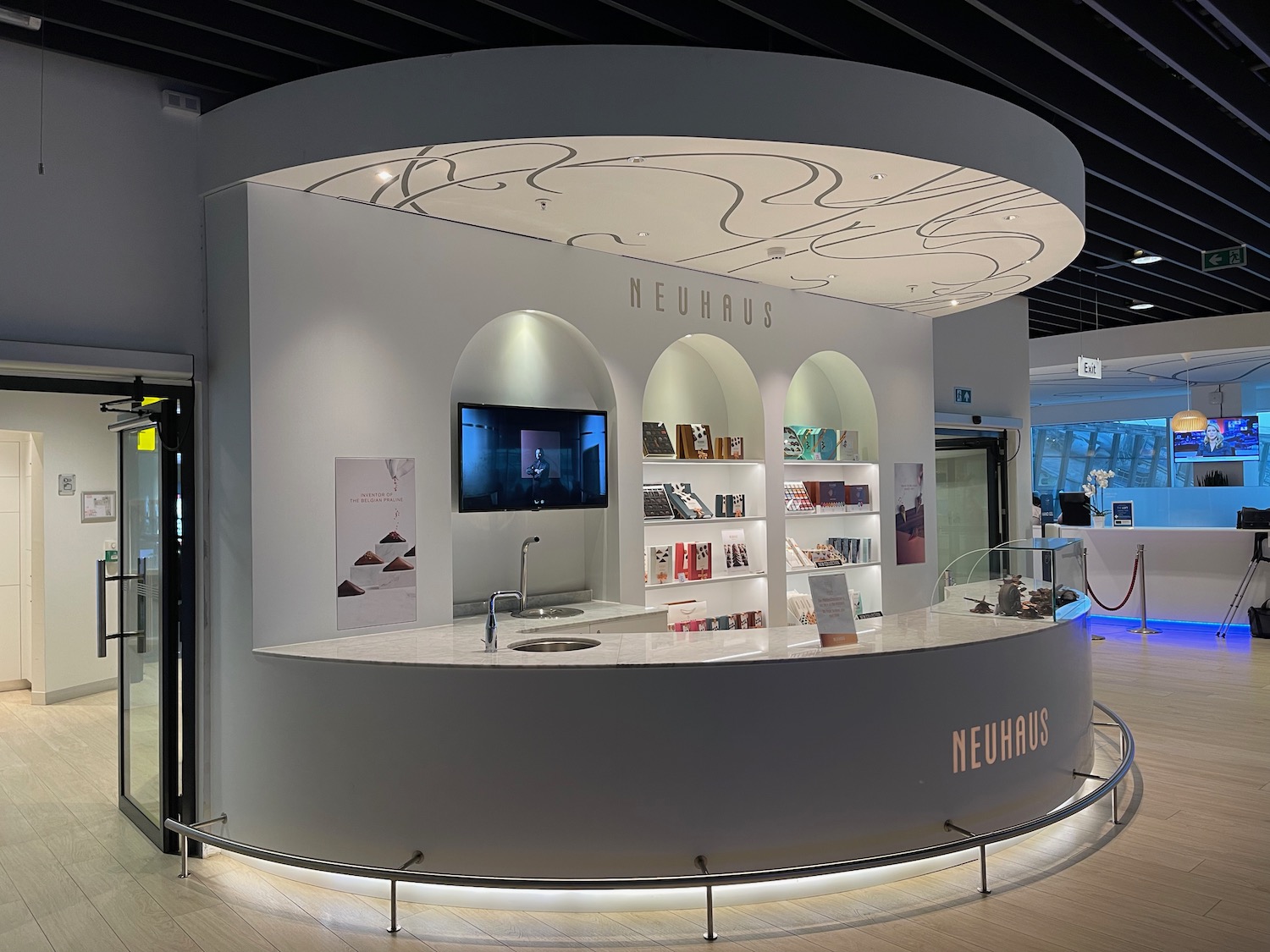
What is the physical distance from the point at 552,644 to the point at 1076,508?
32.2 ft

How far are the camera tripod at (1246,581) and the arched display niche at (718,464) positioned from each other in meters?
6.36

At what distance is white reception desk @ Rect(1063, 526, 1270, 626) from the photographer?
412 inches

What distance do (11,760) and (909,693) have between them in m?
5.50

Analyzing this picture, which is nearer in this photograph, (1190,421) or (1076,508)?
(1076,508)

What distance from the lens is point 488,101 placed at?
373 centimetres

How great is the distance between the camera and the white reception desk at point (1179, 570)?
1047 cm

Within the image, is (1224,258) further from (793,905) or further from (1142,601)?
(793,905)

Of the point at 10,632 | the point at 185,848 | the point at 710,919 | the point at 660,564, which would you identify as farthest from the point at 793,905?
the point at 10,632

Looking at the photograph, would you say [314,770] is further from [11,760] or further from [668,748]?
[11,760]

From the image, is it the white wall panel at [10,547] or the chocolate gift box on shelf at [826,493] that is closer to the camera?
the chocolate gift box on shelf at [826,493]

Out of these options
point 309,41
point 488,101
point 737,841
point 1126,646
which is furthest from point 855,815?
point 1126,646

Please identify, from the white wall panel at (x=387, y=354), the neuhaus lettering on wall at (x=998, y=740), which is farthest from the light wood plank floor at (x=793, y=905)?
the white wall panel at (x=387, y=354)

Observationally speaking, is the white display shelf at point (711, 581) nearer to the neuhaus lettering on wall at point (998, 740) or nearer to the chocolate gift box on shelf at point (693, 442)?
the chocolate gift box on shelf at point (693, 442)

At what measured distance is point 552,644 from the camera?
460 cm
